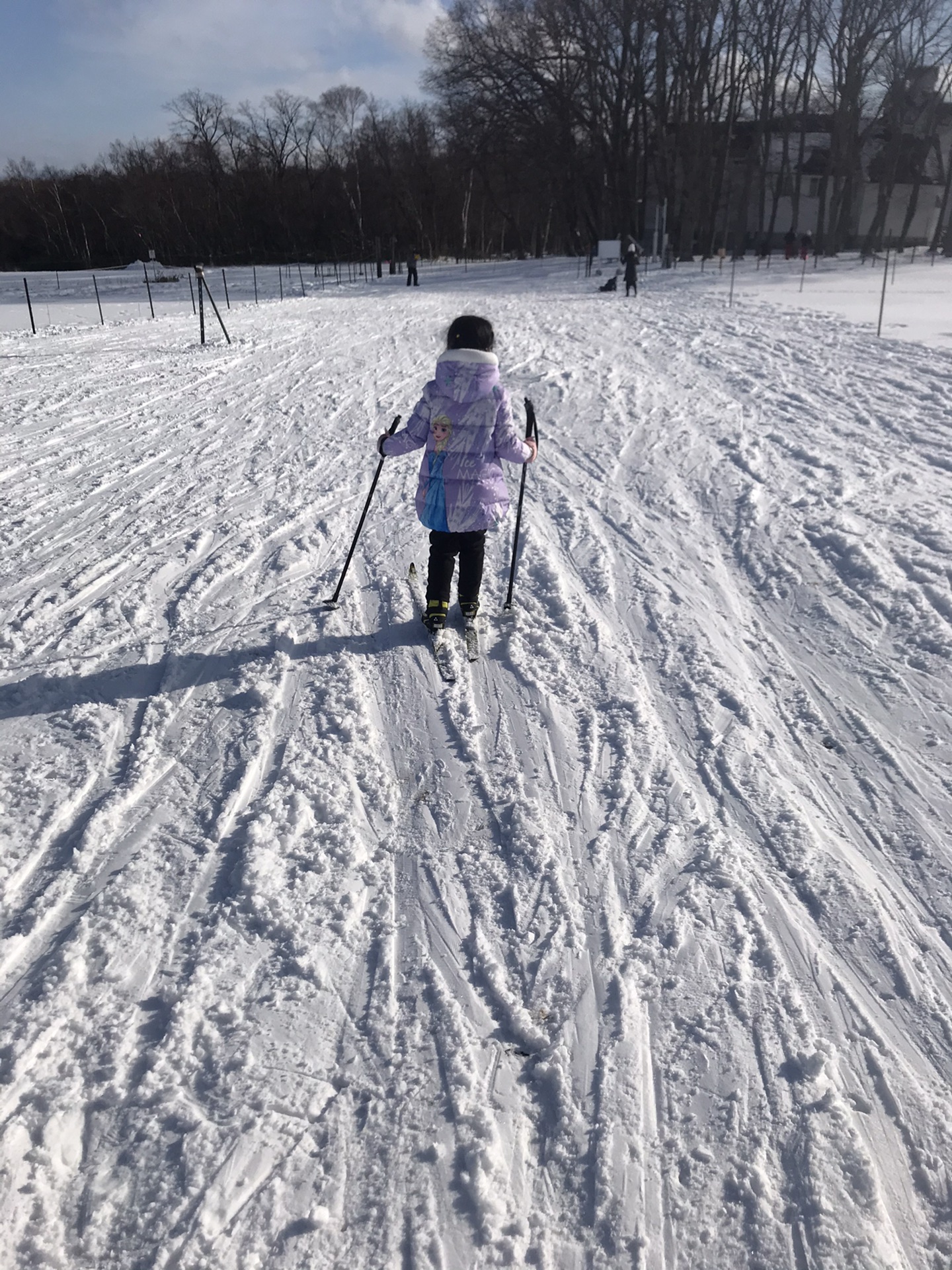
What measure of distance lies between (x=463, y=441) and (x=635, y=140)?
45.9 meters

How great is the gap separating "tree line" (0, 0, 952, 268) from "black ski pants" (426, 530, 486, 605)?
38.9 metres

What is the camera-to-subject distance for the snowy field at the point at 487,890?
6.77 ft

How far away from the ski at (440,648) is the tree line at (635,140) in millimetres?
38554

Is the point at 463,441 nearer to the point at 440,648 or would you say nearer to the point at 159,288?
the point at 440,648

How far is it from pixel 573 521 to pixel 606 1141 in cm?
490

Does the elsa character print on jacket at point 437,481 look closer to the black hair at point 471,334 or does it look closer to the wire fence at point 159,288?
the black hair at point 471,334

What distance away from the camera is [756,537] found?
20.0ft

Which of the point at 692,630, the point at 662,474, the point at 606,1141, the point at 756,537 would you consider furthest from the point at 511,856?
the point at 662,474

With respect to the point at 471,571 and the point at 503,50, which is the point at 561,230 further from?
the point at 471,571

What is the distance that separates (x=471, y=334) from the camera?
409 centimetres

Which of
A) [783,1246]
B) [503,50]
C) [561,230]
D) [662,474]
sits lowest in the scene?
[783,1246]

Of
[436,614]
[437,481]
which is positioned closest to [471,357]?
[437,481]

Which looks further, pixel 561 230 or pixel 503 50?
pixel 561 230

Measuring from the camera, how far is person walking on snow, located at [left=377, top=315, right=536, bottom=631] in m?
4.11
